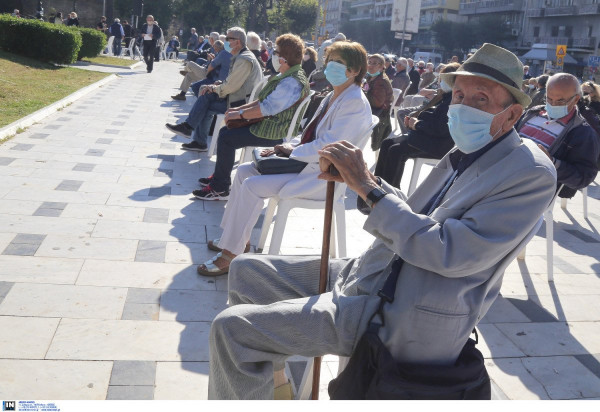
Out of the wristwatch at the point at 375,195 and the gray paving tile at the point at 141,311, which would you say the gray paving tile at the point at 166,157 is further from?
the wristwatch at the point at 375,195

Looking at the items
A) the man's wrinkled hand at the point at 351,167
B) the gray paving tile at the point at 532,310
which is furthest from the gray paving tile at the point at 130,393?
the gray paving tile at the point at 532,310

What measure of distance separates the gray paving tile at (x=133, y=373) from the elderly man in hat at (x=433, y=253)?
745 millimetres

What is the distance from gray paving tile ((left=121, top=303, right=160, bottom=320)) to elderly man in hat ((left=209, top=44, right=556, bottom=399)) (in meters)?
1.33

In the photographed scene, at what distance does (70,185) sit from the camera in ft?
21.0

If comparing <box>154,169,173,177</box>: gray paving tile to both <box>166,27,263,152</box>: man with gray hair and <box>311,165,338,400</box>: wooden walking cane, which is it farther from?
<box>311,165,338,400</box>: wooden walking cane

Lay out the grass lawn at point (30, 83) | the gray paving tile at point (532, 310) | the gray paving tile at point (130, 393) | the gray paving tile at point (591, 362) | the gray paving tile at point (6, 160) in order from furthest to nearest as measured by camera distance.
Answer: the grass lawn at point (30, 83)
the gray paving tile at point (6, 160)
the gray paving tile at point (532, 310)
the gray paving tile at point (591, 362)
the gray paving tile at point (130, 393)

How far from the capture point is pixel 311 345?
2318mm

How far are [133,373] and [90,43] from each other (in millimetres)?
23385

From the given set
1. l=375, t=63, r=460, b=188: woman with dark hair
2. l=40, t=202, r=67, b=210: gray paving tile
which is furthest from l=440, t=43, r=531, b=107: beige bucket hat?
l=40, t=202, r=67, b=210: gray paving tile

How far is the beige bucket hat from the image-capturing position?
2.31 m

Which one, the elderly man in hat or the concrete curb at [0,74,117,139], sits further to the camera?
the concrete curb at [0,74,117,139]

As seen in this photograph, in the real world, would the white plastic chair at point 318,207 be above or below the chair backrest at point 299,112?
below

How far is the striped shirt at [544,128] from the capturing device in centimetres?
497

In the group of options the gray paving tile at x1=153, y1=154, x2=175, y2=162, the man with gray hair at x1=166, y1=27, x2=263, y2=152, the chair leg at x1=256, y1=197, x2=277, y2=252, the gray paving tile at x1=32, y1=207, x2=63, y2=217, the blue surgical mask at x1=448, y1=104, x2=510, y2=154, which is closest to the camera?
the blue surgical mask at x1=448, y1=104, x2=510, y2=154
